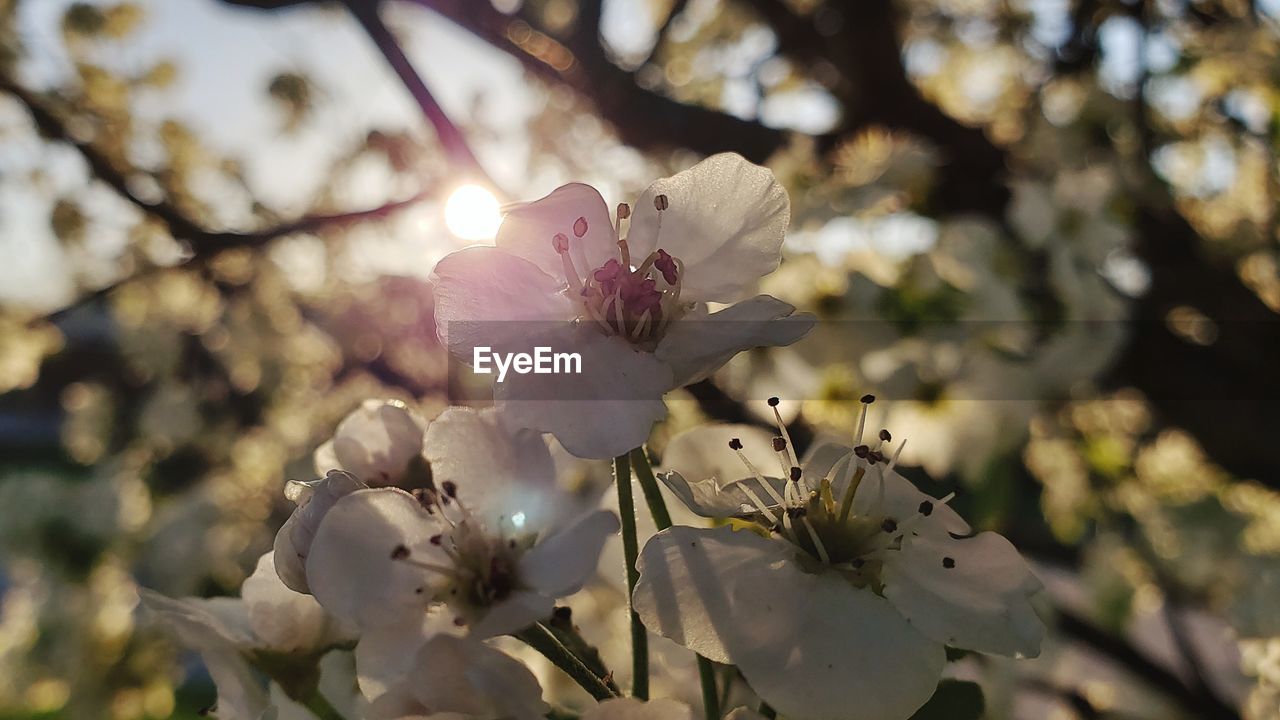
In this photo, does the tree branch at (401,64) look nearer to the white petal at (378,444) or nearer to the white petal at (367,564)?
the white petal at (378,444)

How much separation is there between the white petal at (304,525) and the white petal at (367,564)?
0.04 feet

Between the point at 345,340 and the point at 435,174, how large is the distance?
3.34ft

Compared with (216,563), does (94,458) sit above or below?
below

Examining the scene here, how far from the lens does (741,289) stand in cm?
48

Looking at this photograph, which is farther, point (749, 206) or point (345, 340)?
point (345, 340)

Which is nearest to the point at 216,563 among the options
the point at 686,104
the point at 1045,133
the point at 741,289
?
the point at 686,104

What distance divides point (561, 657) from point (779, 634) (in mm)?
101

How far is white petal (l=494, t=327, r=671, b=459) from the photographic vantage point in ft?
1.24

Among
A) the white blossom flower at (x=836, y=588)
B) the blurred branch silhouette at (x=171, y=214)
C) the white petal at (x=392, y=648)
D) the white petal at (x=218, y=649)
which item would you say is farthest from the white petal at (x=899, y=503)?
the blurred branch silhouette at (x=171, y=214)

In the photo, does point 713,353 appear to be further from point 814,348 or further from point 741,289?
point 814,348

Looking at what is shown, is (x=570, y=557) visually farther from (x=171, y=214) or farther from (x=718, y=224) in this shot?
(x=171, y=214)

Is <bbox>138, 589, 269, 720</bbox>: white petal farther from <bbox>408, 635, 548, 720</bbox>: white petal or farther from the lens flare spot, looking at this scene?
the lens flare spot

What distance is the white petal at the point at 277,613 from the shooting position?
1.55 ft

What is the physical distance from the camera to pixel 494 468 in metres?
0.42
